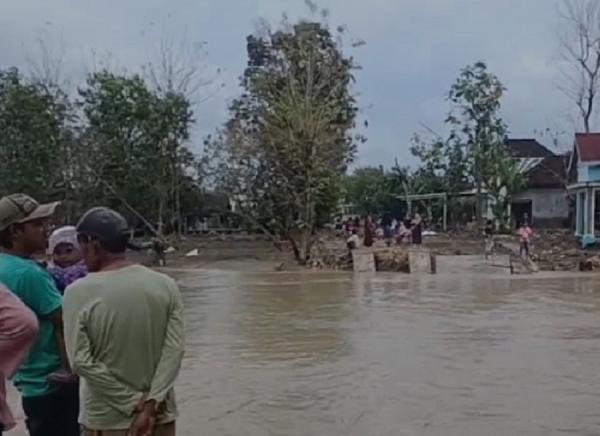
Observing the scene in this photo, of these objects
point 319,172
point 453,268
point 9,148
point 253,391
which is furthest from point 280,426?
point 9,148

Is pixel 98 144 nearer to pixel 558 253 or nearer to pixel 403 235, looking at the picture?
pixel 403 235

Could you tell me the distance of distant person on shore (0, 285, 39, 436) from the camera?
3.29 m

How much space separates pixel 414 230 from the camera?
119ft

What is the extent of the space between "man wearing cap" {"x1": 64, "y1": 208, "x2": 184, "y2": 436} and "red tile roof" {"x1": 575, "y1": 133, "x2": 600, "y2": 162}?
3480 cm

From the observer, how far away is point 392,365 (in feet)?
33.9

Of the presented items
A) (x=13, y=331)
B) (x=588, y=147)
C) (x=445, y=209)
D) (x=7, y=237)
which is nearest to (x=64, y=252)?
(x=7, y=237)

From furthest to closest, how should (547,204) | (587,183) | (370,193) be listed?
(370,193), (547,204), (587,183)

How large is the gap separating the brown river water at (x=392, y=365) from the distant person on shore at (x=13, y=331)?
393cm

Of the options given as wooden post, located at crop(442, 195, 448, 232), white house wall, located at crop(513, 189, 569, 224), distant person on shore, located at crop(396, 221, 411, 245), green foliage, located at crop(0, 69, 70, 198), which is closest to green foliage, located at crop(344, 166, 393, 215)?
wooden post, located at crop(442, 195, 448, 232)

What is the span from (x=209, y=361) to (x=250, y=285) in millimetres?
12494

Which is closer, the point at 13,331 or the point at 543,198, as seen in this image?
the point at 13,331

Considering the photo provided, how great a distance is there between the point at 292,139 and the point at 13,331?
1226 inches

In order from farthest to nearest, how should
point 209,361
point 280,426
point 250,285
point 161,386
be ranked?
point 250,285 < point 209,361 < point 280,426 < point 161,386

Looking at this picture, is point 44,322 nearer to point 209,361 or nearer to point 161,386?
point 161,386
